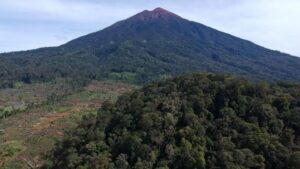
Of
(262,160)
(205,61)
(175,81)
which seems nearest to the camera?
(262,160)

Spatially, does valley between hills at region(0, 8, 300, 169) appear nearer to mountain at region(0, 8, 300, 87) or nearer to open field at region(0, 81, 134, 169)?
open field at region(0, 81, 134, 169)

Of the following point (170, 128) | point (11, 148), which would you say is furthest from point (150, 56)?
point (170, 128)

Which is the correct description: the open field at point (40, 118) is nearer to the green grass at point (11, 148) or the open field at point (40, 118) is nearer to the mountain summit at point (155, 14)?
the green grass at point (11, 148)

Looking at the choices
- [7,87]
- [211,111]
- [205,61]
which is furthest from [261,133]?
[205,61]

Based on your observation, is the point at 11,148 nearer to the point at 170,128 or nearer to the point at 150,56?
the point at 170,128

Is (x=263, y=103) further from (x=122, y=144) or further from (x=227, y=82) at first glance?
(x=122, y=144)

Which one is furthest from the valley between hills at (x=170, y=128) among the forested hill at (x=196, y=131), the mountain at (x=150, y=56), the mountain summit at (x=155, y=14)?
the mountain summit at (x=155, y=14)
